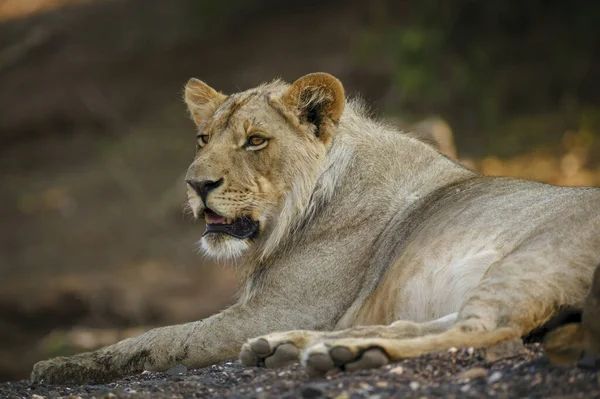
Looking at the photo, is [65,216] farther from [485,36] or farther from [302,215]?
[302,215]

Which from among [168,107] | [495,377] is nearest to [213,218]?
[495,377]

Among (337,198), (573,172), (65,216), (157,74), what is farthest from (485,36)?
(337,198)

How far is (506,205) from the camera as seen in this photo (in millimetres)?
5520

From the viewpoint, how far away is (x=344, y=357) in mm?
4379

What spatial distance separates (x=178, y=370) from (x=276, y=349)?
4.23 ft

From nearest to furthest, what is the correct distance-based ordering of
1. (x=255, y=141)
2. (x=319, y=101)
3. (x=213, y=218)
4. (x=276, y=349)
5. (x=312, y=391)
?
(x=312, y=391), (x=276, y=349), (x=213, y=218), (x=255, y=141), (x=319, y=101)

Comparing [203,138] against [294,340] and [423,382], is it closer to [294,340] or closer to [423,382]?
[294,340]

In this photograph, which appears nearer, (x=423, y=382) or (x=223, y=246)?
(x=423, y=382)

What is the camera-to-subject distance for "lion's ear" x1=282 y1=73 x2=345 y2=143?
20.5ft

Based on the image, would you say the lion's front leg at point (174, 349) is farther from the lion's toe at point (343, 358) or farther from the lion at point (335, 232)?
the lion's toe at point (343, 358)

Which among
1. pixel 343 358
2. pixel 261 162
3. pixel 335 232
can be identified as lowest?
pixel 343 358

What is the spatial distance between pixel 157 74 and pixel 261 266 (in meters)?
11.5

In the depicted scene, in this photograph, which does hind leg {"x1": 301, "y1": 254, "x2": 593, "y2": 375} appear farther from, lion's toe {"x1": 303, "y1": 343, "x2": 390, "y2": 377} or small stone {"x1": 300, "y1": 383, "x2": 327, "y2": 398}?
small stone {"x1": 300, "y1": 383, "x2": 327, "y2": 398}

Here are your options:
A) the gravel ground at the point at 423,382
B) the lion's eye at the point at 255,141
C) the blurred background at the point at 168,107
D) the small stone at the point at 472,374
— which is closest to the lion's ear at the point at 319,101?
the lion's eye at the point at 255,141
